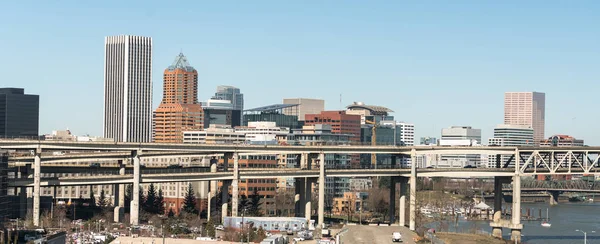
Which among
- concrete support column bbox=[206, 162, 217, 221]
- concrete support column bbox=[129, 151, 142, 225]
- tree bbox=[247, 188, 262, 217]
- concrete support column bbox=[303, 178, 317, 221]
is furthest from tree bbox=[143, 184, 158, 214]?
concrete support column bbox=[129, 151, 142, 225]

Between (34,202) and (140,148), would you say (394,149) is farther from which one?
(34,202)

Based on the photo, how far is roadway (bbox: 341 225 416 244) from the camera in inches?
5148

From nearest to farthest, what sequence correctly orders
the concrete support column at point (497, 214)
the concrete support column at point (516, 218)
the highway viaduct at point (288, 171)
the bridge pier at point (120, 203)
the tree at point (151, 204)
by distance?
the highway viaduct at point (288, 171), the bridge pier at point (120, 203), the concrete support column at point (516, 218), the concrete support column at point (497, 214), the tree at point (151, 204)

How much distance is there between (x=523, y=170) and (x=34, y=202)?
7935cm

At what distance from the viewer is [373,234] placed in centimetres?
13950

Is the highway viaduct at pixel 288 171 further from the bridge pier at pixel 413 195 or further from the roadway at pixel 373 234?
the roadway at pixel 373 234

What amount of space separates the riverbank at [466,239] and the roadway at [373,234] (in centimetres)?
499

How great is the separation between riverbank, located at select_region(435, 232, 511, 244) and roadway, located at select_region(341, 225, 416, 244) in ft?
16.4

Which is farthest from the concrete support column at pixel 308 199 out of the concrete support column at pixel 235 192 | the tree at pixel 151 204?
the tree at pixel 151 204

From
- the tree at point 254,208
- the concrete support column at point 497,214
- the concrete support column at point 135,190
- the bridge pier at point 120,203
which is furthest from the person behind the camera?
the tree at point 254,208

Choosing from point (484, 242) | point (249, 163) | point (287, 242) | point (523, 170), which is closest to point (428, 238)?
point (484, 242)

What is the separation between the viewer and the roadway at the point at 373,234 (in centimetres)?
13075

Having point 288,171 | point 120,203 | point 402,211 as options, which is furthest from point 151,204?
point 402,211

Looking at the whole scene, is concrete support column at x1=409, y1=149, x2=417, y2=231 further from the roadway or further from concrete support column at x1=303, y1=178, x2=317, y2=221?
concrete support column at x1=303, y1=178, x2=317, y2=221
